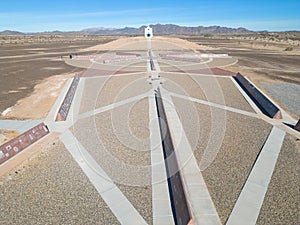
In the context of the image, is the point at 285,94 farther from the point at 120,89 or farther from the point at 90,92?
the point at 90,92

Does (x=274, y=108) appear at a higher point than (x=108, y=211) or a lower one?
higher

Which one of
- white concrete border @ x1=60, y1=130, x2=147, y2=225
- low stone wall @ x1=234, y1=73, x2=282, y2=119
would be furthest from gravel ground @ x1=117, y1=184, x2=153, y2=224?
low stone wall @ x1=234, y1=73, x2=282, y2=119

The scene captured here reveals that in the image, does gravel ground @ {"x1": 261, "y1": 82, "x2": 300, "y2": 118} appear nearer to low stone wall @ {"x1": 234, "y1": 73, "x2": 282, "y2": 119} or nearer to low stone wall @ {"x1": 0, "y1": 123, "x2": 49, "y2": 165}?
low stone wall @ {"x1": 234, "y1": 73, "x2": 282, "y2": 119}

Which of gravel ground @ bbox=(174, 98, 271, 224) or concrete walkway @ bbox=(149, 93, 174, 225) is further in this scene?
gravel ground @ bbox=(174, 98, 271, 224)

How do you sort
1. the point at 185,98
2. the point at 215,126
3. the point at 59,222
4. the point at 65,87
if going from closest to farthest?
1. the point at 59,222
2. the point at 215,126
3. the point at 185,98
4. the point at 65,87

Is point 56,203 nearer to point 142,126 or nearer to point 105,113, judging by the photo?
point 142,126

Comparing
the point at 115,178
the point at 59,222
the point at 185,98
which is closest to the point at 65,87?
the point at 185,98
